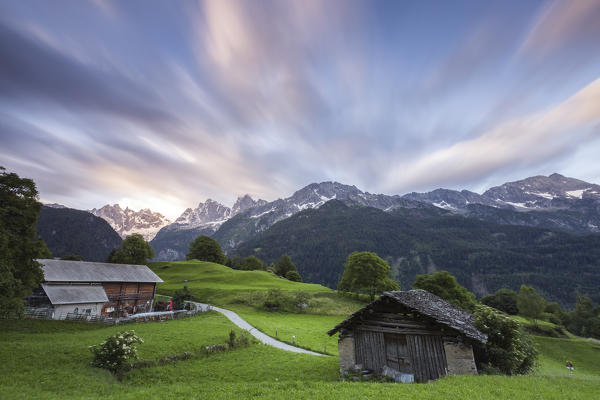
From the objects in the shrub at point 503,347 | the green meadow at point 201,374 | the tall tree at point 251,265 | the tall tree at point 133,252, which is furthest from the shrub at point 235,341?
the tall tree at point 251,265

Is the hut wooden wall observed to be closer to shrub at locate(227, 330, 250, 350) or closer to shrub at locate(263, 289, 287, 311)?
shrub at locate(227, 330, 250, 350)

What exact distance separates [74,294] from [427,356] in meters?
49.5

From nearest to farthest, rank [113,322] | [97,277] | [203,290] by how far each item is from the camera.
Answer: [113,322] < [97,277] < [203,290]

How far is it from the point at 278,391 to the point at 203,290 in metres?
60.9

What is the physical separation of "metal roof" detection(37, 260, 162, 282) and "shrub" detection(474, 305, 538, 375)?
5176 cm

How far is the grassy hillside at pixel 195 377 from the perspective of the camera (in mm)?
13000

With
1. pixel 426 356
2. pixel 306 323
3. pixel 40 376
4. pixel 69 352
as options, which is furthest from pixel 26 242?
pixel 306 323

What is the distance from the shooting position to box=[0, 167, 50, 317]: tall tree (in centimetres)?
2323

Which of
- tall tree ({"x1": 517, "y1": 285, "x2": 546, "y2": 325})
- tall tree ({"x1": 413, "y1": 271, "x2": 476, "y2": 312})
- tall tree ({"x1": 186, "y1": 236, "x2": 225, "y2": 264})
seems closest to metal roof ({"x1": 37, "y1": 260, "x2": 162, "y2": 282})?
tall tree ({"x1": 413, "y1": 271, "x2": 476, "y2": 312})

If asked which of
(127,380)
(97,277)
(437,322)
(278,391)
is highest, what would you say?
(97,277)

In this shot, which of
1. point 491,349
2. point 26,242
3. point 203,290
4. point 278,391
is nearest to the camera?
point 278,391

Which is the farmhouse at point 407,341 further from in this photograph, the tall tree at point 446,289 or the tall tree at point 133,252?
the tall tree at point 133,252

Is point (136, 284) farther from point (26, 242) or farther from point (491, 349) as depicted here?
point (491, 349)

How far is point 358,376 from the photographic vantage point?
62.4ft
